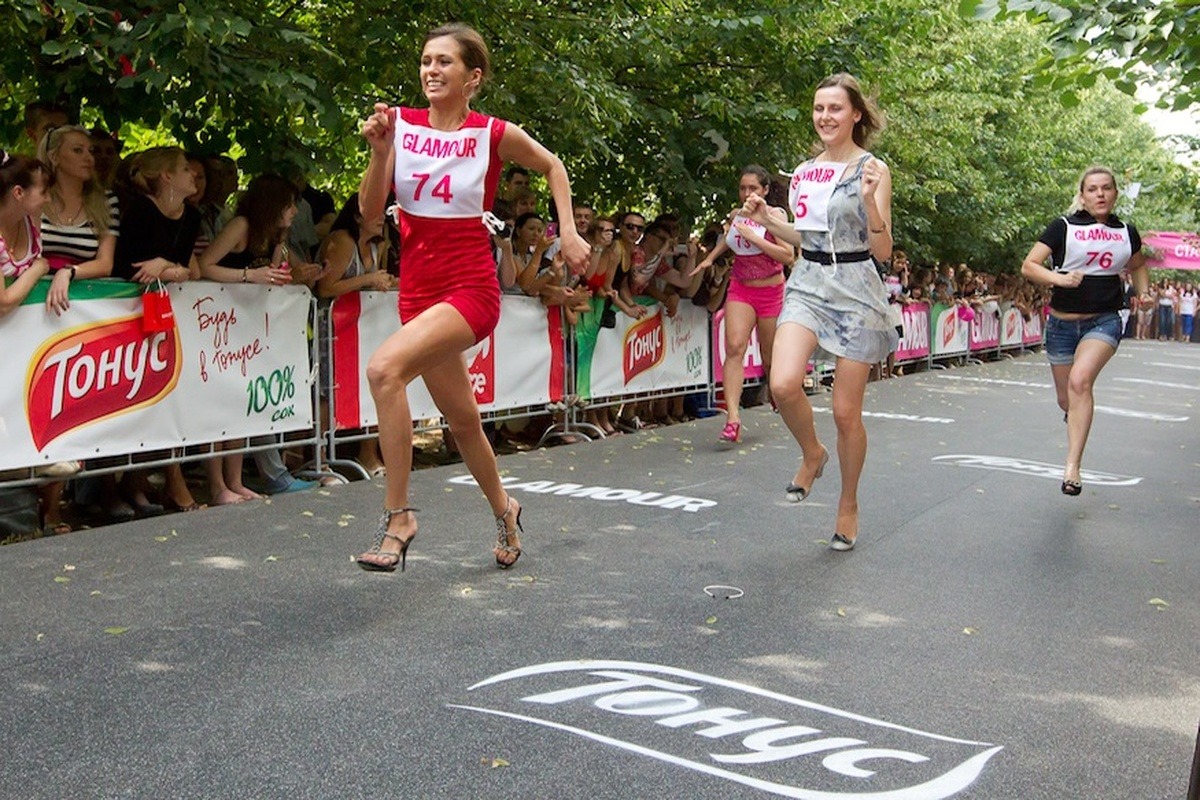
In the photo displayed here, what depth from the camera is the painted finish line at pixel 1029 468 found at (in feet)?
32.8

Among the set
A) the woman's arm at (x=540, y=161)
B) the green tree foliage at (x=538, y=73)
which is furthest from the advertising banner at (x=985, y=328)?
the woman's arm at (x=540, y=161)

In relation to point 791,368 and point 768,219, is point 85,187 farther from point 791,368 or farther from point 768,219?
point 791,368

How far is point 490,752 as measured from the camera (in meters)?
3.85

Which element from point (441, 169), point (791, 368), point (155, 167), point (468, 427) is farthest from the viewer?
point (155, 167)

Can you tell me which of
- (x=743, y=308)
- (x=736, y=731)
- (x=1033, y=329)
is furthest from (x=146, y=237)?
(x=1033, y=329)

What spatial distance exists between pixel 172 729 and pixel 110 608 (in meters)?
1.59

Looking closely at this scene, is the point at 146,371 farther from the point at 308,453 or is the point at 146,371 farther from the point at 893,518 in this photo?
the point at 893,518

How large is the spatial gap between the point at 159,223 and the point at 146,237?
12cm

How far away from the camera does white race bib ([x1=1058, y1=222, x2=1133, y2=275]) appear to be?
8.66m

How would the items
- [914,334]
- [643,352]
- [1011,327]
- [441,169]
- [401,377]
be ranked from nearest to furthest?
[401,377], [441,169], [643,352], [914,334], [1011,327]

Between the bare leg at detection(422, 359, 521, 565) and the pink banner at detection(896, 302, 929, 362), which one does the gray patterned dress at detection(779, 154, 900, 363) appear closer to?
the bare leg at detection(422, 359, 521, 565)

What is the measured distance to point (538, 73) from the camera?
35.3ft

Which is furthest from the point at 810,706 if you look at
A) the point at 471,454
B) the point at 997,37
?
the point at 997,37

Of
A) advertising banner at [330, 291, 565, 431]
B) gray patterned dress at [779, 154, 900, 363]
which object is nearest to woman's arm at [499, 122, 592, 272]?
gray patterned dress at [779, 154, 900, 363]
